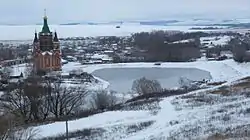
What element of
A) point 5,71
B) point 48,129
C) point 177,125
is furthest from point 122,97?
point 5,71

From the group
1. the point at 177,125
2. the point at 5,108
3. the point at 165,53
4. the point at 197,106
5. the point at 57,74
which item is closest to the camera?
the point at 177,125

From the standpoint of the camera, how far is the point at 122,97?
84.9 feet

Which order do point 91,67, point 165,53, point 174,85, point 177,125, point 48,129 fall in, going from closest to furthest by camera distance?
point 177,125, point 48,129, point 174,85, point 91,67, point 165,53

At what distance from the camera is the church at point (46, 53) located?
4188cm

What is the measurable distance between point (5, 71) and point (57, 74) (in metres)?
5.46

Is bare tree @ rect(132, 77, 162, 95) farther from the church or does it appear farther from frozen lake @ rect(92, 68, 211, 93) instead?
the church

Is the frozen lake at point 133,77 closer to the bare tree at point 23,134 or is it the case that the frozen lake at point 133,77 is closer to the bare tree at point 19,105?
the bare tree at point 19,105

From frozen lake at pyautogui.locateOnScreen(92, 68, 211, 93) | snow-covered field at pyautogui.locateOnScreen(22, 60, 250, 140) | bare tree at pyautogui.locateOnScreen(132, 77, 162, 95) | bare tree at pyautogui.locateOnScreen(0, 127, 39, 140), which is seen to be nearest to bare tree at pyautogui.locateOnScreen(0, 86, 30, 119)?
snow-covered field at pyautogui.locateOnScreen(22, 60, 250, 140)

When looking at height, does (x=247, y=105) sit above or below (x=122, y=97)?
above

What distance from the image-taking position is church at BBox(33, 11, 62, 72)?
137ft

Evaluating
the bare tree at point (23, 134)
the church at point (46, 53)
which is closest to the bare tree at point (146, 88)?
the bare tree at point (23, 134)

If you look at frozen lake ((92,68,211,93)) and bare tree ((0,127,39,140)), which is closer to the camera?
bare tree ((0,127,39,140))

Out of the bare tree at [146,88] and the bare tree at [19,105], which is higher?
the bare tree at [19,105]

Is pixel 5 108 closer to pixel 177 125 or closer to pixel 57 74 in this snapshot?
pixel 177 125
